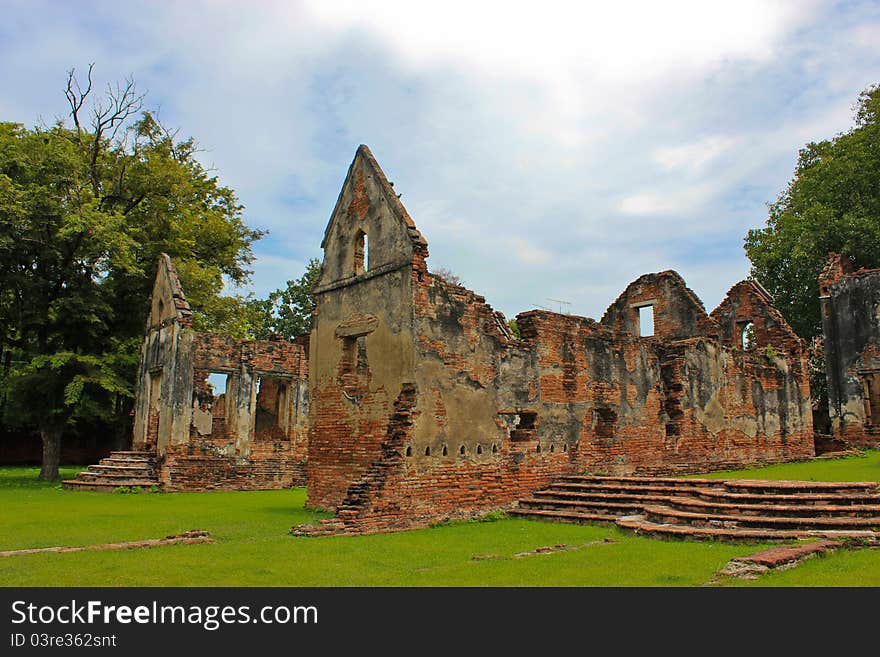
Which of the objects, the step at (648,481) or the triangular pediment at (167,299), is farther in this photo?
the triangular pediment at (167,299)

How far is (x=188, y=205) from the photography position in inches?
1128

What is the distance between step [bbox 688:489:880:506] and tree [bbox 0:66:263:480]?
1840 cm

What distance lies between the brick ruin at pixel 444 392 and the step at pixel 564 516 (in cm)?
49

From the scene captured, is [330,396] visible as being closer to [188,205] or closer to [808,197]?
[188,205]

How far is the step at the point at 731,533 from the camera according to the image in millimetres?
9281

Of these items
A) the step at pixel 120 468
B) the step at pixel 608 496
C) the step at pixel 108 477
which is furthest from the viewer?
the step at pixel 120 468

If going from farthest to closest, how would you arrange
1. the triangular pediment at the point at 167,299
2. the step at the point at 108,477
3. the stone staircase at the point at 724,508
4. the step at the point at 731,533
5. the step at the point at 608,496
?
1. the triangular pediment at the point at 167,299
2. the step at the point at 108,477
3. the step at the point at 608,496
4. the stone staircase at the point at 724,508
5. the step at the point at 731,533

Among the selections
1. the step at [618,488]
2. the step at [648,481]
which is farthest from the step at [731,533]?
the step at [648,481]

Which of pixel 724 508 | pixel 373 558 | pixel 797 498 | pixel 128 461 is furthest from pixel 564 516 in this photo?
pixel 128 461

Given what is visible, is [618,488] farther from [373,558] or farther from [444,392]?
[373,558]

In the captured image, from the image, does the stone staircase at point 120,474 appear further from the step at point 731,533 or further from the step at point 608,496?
the step at point 731,533

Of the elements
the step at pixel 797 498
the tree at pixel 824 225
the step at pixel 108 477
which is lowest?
the step at pixel 108 477

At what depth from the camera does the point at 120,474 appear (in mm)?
21406

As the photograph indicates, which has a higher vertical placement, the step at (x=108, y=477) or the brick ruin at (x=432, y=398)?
the brick ruin at (x=432, y=398)
